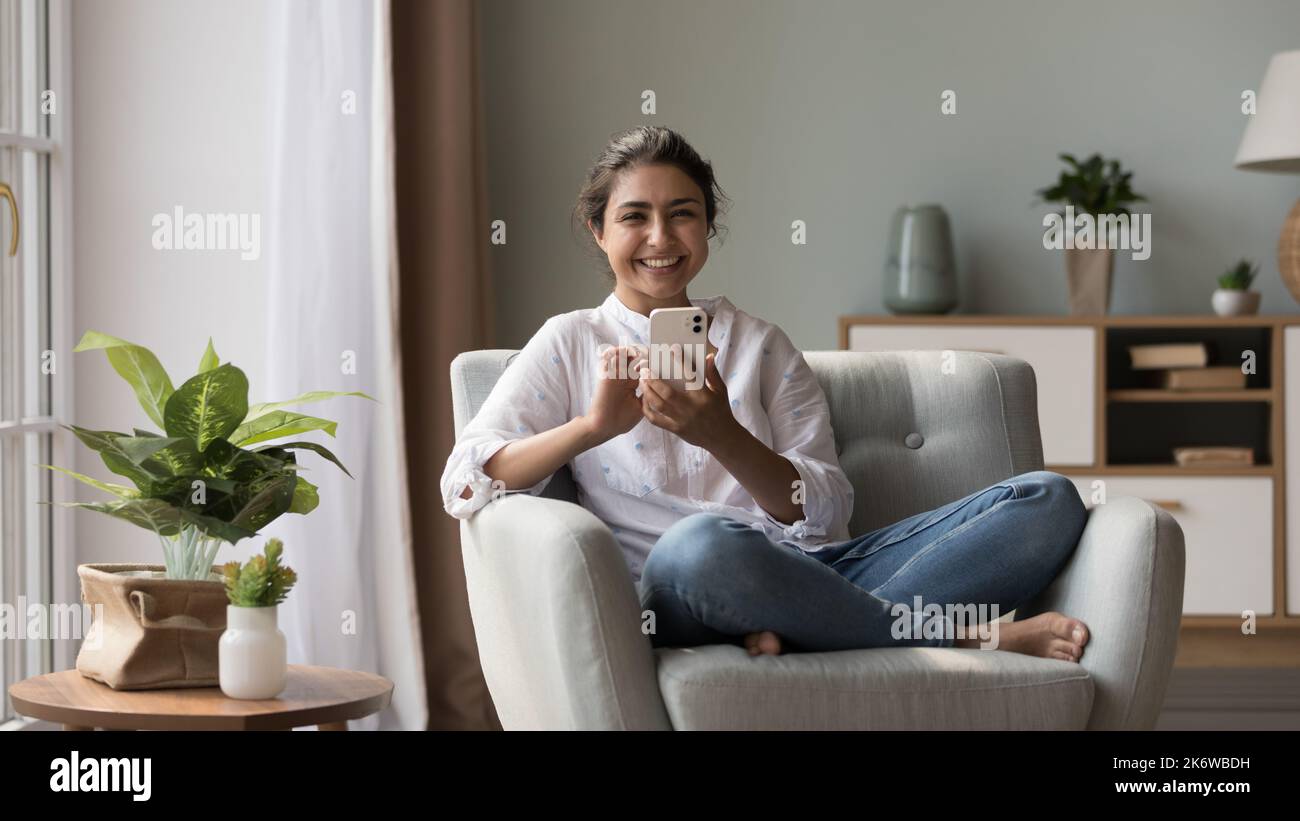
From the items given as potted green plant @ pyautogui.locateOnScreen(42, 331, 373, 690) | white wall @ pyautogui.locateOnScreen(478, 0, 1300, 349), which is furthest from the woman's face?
white wall @ pyautogui.locateOnScreen(478, 0, 1300, 349)

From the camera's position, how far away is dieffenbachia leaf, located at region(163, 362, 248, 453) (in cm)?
180

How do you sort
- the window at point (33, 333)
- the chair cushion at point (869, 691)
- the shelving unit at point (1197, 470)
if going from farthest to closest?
1. the shelving unit at point (1197, 470)
2. the window at point (33, 333)
3. the chair cushion at point (869, 691)

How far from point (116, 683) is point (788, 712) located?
87cm

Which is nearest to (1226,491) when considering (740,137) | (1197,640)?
(1197,640)

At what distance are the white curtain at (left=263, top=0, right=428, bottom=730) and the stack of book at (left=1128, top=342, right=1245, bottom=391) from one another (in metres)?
1.97

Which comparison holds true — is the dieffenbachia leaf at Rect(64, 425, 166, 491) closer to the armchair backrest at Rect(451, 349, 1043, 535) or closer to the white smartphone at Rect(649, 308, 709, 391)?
the armchair backrest at Rect(451, 349, 1043, 535)

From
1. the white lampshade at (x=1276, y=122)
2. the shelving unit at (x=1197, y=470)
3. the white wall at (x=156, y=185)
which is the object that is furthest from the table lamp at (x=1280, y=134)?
the white wall at (x=156, y=185)

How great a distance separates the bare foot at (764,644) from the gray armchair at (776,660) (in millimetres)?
23

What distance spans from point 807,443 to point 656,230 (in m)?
0.38

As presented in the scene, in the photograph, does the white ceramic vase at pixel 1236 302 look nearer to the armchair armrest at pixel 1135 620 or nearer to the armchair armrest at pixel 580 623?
the armchair armrest at pixel 1135 620

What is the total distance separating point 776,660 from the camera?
1.61 m

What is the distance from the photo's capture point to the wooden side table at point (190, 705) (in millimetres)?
1642

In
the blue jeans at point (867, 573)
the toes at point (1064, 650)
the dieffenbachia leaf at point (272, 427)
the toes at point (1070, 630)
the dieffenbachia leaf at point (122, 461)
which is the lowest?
the toes at point (1064, 650)

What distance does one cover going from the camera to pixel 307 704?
5.64ft
